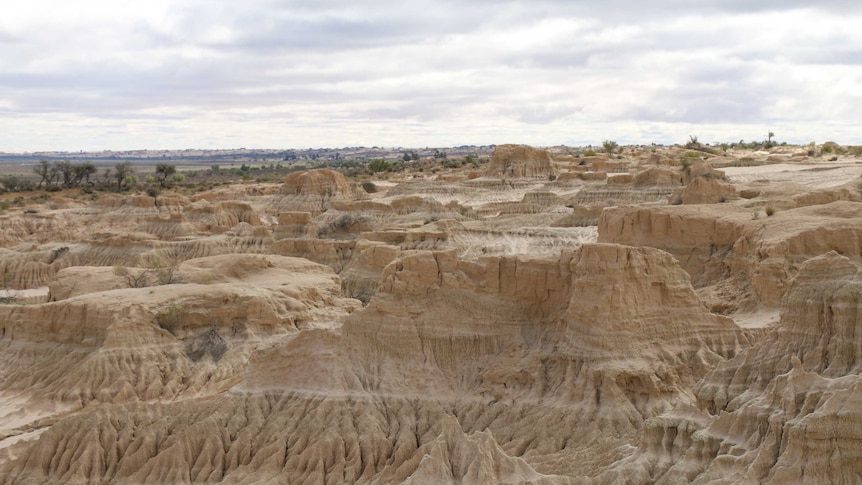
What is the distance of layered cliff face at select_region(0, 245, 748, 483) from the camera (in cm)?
2531

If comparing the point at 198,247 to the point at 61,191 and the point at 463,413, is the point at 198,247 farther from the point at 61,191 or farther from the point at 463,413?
the point at 61,191

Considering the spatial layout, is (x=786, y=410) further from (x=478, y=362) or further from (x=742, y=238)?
(x=742, y=238)

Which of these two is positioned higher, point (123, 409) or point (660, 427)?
point (660, 427)

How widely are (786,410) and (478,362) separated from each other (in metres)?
13.1

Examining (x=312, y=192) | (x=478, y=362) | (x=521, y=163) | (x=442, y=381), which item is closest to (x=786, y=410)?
(x=478, y=362)

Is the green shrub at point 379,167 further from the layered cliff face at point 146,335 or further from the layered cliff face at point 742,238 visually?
the layered cliff face at point 146,335

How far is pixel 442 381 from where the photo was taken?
→ 1107 inches

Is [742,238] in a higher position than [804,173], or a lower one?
lower

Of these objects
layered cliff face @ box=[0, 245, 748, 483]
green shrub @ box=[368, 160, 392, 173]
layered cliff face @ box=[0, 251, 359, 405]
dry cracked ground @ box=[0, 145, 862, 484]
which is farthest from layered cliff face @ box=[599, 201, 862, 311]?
green shrub @ box=[368, 160, 392, 173]

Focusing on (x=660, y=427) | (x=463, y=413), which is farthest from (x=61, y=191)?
(x=660, y=427)

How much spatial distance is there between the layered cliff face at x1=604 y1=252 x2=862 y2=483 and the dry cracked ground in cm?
4

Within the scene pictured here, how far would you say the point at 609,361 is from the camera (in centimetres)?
2577

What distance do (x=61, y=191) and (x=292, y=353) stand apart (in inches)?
3770

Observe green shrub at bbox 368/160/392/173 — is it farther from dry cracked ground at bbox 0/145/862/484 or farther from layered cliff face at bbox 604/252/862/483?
layered cliff face at bbox 604/252/862/483
